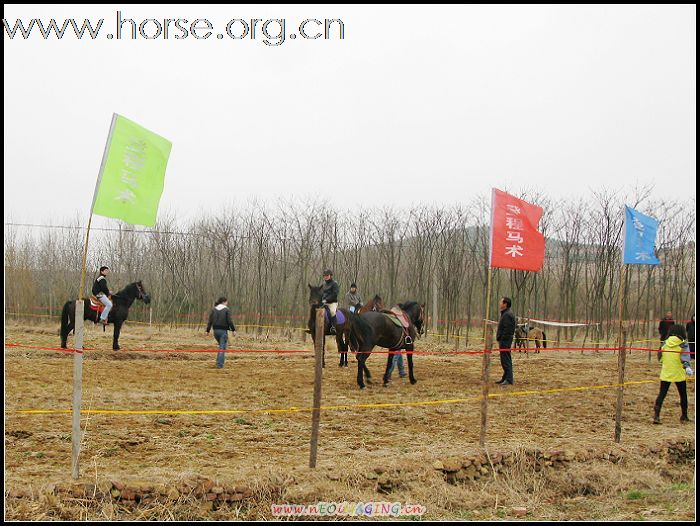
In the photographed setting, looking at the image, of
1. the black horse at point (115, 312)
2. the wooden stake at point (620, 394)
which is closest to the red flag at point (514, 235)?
the wooden stake at point (620, 394)

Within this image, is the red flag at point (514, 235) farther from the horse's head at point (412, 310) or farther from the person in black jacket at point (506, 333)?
the horse's head at point (412, 310)

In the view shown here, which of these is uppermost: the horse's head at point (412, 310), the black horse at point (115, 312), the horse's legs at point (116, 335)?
the horse's head at point (412, 310)

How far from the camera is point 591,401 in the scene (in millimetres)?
9828

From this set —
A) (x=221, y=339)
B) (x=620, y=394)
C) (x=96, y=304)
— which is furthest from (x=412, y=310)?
(x=96, y=304)

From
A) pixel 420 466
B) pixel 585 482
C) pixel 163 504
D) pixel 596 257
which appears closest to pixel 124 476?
pixel 163 504

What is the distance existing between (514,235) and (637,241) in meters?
2.19

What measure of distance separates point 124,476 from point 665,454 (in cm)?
621

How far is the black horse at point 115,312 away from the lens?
13.4 metres

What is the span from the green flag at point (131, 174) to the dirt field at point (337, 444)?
7.47 ft

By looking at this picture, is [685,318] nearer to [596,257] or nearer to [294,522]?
[596,257]

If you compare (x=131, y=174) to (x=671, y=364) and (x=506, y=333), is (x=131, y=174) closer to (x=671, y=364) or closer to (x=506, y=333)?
(x=671, y=364)

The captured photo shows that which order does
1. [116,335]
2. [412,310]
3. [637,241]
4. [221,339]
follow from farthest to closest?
[116,335]
[221,339]
[412,310]
[637,241]

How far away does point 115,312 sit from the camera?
1408cm

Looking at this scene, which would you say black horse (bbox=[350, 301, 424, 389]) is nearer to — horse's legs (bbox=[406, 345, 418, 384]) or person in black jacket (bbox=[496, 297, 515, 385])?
horse's legs (bbox=[406, 345, 418, 384])
